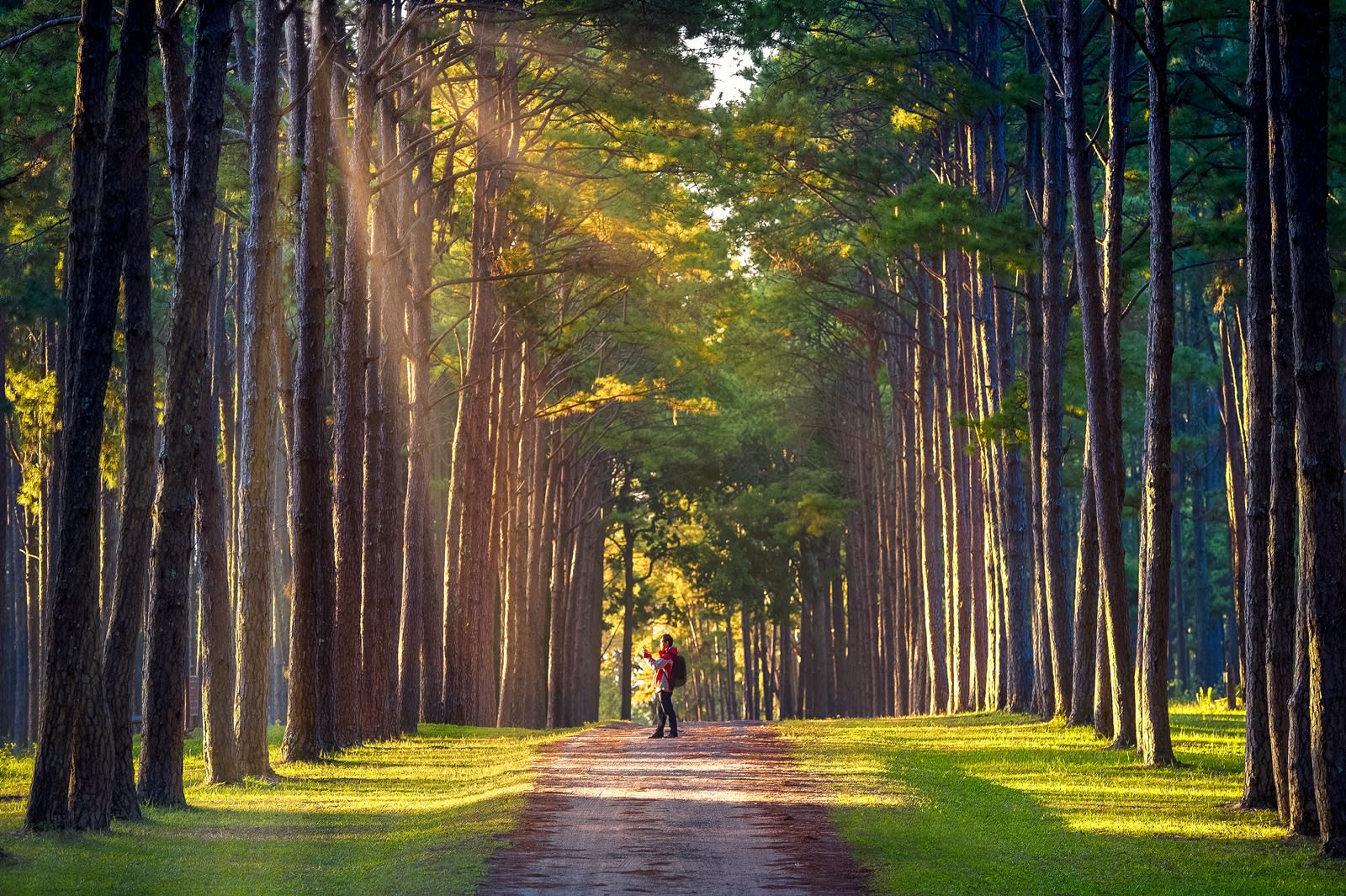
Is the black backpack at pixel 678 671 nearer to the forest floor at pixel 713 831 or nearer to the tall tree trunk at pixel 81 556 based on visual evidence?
the forest floor at pixel 713 831

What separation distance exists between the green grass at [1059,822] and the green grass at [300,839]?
128 inches

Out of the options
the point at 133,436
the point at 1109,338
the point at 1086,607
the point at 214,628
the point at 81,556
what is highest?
the point at 1109,338

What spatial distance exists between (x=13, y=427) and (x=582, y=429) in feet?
52.6

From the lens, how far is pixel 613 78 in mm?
25234

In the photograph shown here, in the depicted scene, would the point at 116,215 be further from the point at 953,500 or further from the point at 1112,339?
the point at 953,500

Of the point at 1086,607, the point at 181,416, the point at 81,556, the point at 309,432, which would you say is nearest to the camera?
the point at 81,556

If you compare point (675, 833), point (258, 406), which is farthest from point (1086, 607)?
point (258, 406)

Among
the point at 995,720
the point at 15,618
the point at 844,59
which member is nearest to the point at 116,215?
the point at 844,59

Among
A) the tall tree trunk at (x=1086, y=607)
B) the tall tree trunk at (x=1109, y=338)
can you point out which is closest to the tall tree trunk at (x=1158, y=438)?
the tall tree trunk at (x=1109, y=338)

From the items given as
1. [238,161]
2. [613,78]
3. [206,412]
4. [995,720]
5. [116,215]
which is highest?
[613,78]

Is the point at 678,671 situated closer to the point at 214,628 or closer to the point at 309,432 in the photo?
the point at 309,432

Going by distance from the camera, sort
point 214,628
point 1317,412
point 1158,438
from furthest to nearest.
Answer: point 1158,438 → point 214,628 → point 1317,412

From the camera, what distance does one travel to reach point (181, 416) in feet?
50.3

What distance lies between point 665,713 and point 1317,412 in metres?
15.9
